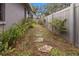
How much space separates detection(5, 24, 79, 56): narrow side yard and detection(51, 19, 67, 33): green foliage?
9cm

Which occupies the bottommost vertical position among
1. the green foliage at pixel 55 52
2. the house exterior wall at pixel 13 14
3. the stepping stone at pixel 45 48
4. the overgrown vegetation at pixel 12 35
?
the green foliage at pixel 55 52

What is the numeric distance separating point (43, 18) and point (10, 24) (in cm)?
42

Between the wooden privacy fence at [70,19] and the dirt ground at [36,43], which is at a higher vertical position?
the wooden privacy fence at [70,19]

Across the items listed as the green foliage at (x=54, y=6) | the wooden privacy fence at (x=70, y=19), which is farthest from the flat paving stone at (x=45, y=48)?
the green foliage at (x=54, y=6)

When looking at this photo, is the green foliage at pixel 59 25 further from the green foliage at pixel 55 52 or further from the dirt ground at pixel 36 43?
the green foliage at pixel 55 52

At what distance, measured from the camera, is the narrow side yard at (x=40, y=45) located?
12.3 ft

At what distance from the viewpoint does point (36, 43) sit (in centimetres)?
376

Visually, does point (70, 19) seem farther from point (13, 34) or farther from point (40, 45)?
Result: point (13, 34)

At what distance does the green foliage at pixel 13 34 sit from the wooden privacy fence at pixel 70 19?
23 cm

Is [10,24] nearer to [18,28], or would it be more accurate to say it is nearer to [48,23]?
[18,28]

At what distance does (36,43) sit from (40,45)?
6 centimetres

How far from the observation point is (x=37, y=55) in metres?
3.75

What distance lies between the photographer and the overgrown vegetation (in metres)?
3.74

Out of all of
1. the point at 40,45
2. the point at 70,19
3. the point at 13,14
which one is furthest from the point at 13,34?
the point at 70,19
